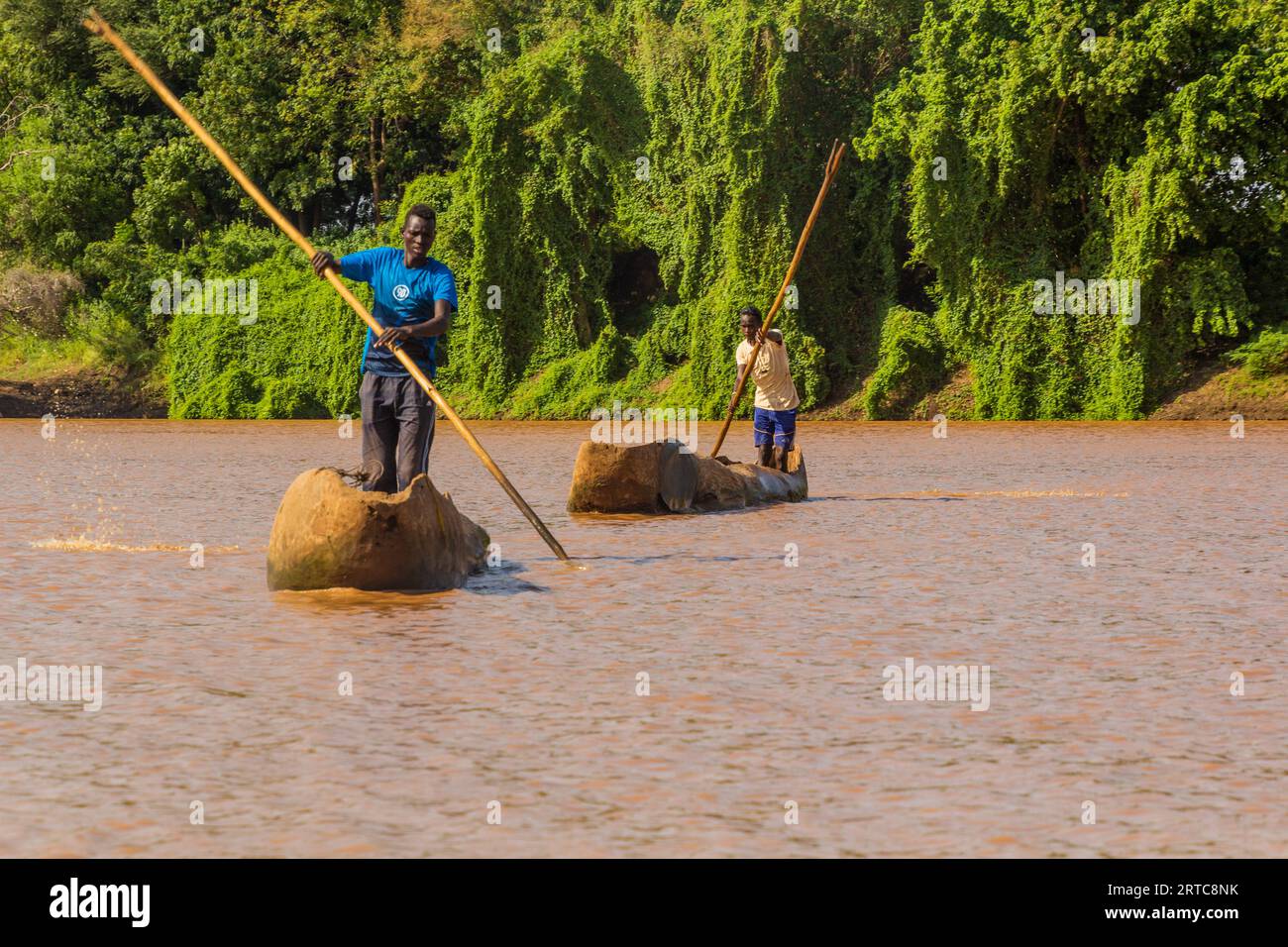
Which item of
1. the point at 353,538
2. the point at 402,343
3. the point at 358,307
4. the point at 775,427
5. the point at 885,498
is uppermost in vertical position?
the point at 358,307

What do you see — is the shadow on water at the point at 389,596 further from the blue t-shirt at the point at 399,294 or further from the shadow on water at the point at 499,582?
the blue t-shirt at the point at 399,294

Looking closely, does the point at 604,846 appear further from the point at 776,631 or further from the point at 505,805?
the point at 776,631

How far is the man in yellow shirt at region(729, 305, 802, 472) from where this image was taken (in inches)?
715

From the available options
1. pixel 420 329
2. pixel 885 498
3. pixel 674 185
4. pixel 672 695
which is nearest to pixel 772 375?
pixel 885 498

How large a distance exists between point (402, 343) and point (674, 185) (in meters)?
31.6

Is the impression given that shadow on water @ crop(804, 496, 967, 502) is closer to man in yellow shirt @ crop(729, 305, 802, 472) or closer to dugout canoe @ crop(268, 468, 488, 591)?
man in yellow shirt @ crop(729, 305, 802, 472)

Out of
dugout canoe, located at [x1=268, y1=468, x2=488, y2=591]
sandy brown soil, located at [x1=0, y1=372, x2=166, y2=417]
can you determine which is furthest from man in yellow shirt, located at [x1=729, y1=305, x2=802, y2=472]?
sandy brown soil, located at [x1=0, y1=372, x2=166, y2=417]

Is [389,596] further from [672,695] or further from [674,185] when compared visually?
[674,185]

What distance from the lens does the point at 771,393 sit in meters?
18.2

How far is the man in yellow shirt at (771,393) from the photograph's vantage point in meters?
18.2

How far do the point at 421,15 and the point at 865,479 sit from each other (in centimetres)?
3011

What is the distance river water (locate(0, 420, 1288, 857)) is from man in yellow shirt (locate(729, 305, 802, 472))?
8.27 ft

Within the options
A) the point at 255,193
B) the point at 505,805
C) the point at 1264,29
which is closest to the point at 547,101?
the point at 1264,29

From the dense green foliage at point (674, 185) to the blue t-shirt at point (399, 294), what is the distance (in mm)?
27132
